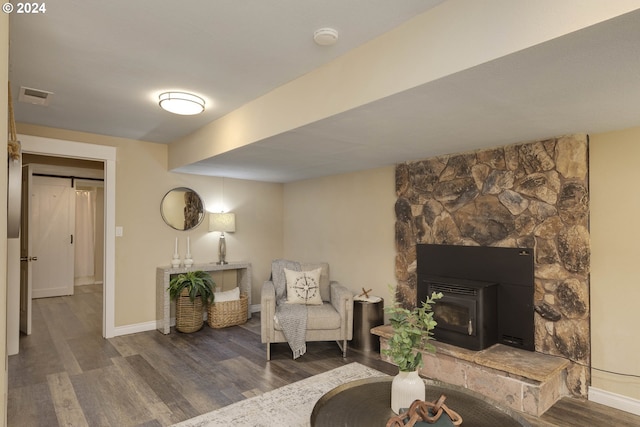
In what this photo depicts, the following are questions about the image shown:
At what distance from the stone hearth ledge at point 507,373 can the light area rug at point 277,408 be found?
0.78 metres

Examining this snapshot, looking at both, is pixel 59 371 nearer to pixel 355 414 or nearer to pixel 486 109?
pixel 355 414

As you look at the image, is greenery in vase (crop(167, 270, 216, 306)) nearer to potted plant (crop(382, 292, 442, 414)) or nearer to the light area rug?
the light area rug

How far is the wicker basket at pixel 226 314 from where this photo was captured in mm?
4441

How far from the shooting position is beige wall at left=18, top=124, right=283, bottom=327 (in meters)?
4.25

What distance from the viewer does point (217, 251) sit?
5.06 meters

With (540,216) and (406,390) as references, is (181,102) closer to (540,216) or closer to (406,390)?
(406,390)

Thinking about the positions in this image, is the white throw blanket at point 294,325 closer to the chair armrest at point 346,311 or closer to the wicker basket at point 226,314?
the chair armrest at point 346,311

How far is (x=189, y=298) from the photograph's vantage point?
14.0 ft

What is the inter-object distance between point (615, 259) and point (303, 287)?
8.96 ft

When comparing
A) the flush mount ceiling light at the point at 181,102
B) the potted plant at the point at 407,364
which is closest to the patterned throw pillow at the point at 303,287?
the flush mount ceiling light at the point at 181,102

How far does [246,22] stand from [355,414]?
2039 millimetres

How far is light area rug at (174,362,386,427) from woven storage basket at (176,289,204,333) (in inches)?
75.6

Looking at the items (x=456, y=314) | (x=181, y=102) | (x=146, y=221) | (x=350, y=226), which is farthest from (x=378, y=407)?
(x=146, y=221)

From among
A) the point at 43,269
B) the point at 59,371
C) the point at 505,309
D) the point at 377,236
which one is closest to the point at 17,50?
the point at 59,371
